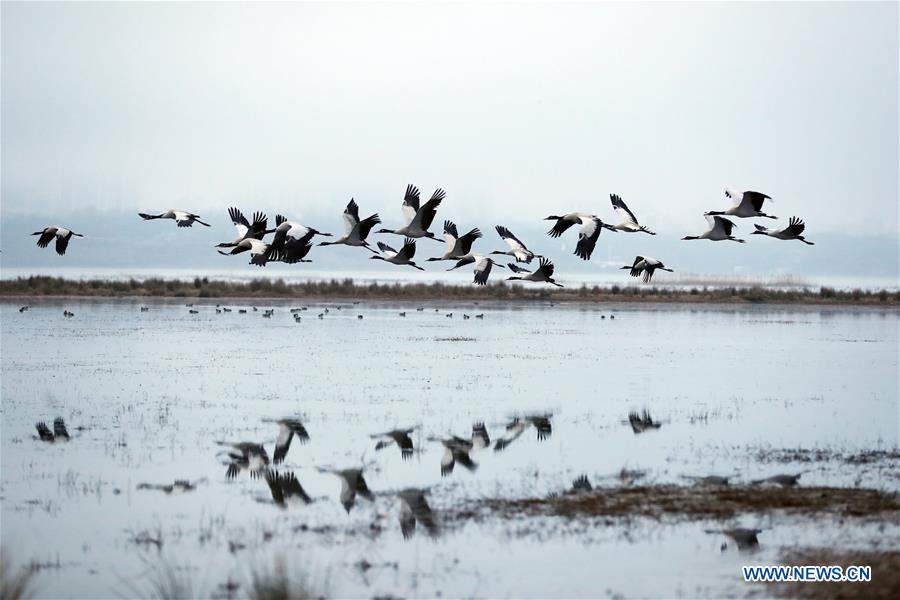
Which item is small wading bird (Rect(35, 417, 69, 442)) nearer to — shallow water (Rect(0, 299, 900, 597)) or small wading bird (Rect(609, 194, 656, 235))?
shallow water (Rect(0, 299, 900, 597))

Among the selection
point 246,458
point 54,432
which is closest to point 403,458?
point 246,458

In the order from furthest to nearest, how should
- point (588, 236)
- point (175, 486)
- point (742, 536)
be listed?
point (588, 236) < point (175, 486) < point (742, 536)

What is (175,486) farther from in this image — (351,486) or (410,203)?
(410,203)

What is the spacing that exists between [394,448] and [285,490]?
274cm

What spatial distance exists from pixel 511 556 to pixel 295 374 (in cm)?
1386

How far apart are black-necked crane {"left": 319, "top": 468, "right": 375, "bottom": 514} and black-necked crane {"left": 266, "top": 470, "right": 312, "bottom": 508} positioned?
0.40m

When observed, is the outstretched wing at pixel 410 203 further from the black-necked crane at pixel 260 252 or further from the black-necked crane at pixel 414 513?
the black-necked crane at pixel 414 513

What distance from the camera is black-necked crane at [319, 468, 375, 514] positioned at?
12.0 m

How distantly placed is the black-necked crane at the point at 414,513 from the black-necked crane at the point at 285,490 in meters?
1.01

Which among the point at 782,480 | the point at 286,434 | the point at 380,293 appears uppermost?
the point at 380,293

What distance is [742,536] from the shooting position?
1079cm

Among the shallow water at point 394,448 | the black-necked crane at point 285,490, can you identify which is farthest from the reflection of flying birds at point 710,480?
the black-necked crane at point 285,490

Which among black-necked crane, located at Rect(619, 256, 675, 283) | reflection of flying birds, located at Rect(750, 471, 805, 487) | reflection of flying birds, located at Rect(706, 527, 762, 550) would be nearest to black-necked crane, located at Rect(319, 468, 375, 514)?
reflection of flying birds, located at Rect(706, 527, 762, 550)

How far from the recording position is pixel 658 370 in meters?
25.8
